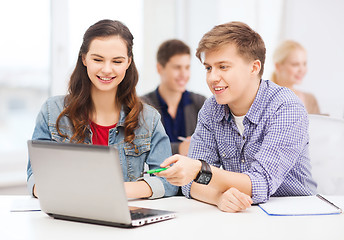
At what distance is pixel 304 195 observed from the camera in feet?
5.59

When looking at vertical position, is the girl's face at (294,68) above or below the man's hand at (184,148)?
above

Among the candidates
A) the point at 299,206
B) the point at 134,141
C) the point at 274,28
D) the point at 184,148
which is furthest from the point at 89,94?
the point at 274,28

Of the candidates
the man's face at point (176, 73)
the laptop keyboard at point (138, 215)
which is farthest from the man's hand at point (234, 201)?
the man's face at point (176, 73)

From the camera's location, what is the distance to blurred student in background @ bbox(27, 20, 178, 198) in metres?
1.82

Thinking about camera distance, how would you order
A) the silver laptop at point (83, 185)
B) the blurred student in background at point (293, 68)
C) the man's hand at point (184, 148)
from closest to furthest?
the silver laptop at point (83, 185) → the man's hand at point (184, 148) → the blurred student in background at point (293, 68)

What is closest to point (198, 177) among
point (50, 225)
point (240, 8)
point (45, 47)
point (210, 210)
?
point (210, 210)

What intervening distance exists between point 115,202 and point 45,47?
8.94 feet

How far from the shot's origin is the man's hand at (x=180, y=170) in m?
1.38

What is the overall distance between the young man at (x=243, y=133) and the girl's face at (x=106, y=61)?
32 centimetres

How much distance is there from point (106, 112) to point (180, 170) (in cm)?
62

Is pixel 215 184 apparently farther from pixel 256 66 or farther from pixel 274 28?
pixel 274 28

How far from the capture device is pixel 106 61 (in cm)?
180

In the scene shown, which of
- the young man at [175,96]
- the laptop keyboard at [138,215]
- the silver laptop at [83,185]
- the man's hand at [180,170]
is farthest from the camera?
the young man at [175,96]

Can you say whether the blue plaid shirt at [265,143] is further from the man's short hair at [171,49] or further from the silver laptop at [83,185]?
the man's short hair at [171,49]
